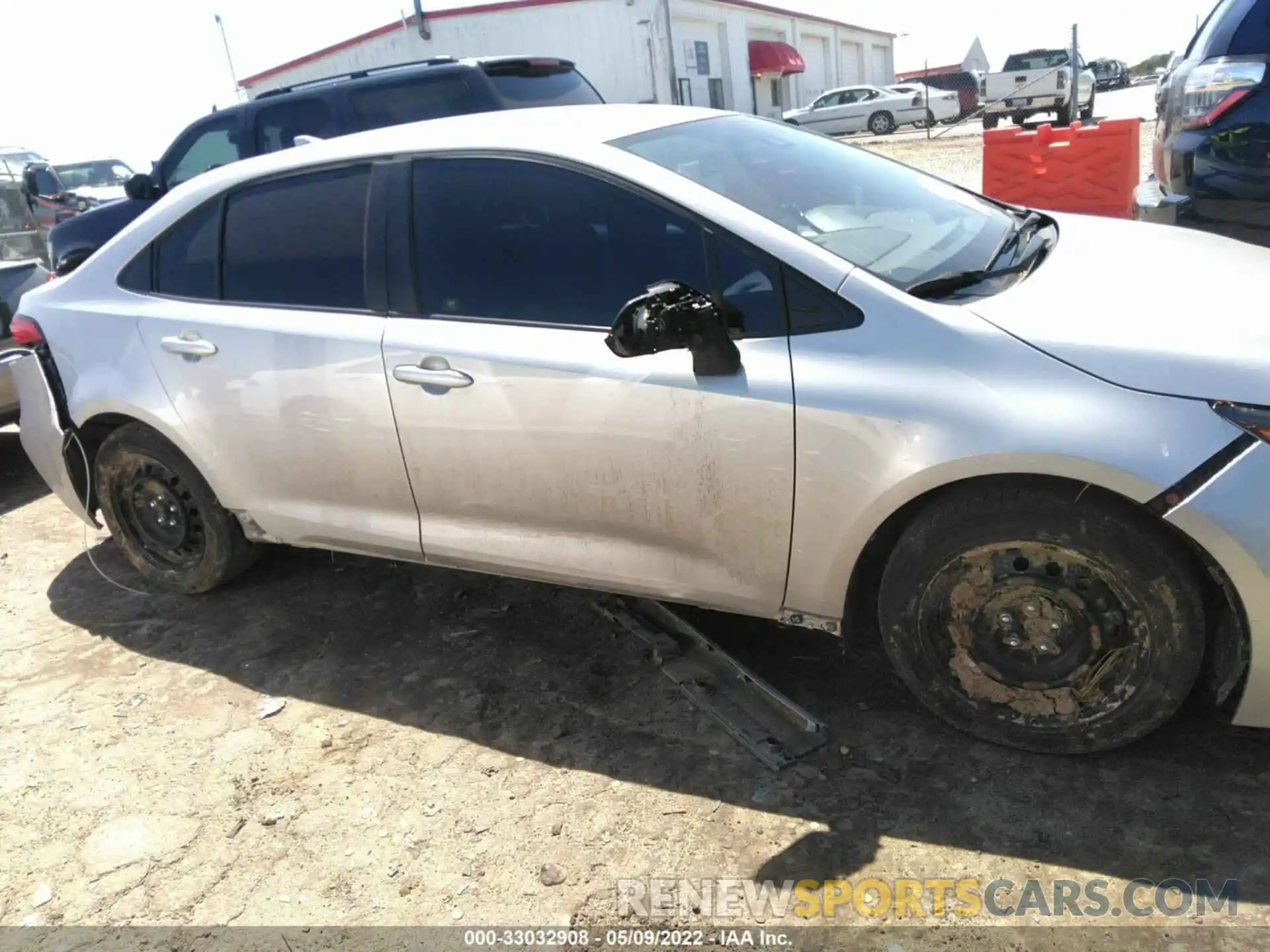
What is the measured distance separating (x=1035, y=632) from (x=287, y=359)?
245 centimetres

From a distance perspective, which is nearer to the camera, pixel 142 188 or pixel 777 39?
pixel 142 188

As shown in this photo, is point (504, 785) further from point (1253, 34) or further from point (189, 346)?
point (1253, 34)

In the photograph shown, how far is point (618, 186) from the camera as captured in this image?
282 cm

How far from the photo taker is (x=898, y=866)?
2.34 metres

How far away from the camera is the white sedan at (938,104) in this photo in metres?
30.6

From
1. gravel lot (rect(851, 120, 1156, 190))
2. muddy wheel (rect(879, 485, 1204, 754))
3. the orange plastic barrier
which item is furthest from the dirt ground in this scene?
gravel lot (rect(851, 120, 1156, 190))

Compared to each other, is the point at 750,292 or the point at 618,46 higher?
the point at 750,292

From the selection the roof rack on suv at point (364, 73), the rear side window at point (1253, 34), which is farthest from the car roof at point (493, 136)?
the roof rack on suv at point (364, 73)

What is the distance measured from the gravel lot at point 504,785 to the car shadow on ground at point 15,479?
213 centimetres

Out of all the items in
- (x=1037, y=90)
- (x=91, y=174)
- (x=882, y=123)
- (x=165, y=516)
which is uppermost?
(x=165, y=516)

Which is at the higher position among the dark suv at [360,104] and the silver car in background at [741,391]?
the dark suv at [360,104]

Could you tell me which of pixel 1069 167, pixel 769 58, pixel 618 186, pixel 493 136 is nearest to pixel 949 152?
→ pixel 1069 167

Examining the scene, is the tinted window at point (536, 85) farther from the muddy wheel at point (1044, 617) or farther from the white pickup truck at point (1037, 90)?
the white pickup truck at point (1037, 90)

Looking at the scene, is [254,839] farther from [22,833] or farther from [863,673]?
[863,673]
